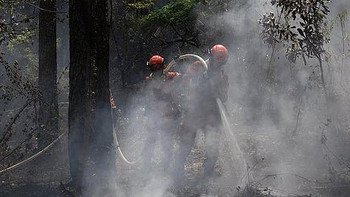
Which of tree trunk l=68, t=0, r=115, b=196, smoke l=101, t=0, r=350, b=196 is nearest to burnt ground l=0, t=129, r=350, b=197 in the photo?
smoke l=101, t=0, r=350, b=196

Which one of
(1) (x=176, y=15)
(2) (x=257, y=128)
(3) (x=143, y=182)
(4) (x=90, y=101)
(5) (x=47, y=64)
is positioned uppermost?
(4) (x=90, y=101)

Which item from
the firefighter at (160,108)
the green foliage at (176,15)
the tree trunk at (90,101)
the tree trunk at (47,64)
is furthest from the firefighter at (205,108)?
the green foliage at (176,15)

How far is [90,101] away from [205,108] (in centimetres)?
212

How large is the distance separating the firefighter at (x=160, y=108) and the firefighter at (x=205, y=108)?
28 centimetres

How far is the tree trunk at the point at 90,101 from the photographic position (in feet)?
19.0

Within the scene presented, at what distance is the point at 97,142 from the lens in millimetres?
6293

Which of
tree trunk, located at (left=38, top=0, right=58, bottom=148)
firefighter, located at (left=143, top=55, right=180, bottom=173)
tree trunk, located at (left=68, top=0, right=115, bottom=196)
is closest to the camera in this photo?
tree trunk, located at (left=68, top=0, right=115, bottom=196)

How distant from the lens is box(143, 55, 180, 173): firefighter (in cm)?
721

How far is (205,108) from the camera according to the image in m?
7.19

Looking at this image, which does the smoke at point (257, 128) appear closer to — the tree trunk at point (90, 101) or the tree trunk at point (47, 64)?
the tree trunk at point (90, 101)

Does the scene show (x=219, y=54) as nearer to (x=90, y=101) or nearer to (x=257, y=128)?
(x=90, y=101)

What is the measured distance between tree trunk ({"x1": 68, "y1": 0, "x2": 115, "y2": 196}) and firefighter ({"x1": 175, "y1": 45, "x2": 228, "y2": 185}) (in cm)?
134

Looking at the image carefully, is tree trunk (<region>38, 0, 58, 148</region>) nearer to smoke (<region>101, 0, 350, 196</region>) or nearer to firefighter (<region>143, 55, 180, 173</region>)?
smoke (<region>101, 0, 350, 196</region>)

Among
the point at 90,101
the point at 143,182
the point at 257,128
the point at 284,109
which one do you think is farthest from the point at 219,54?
the point at 284,109
